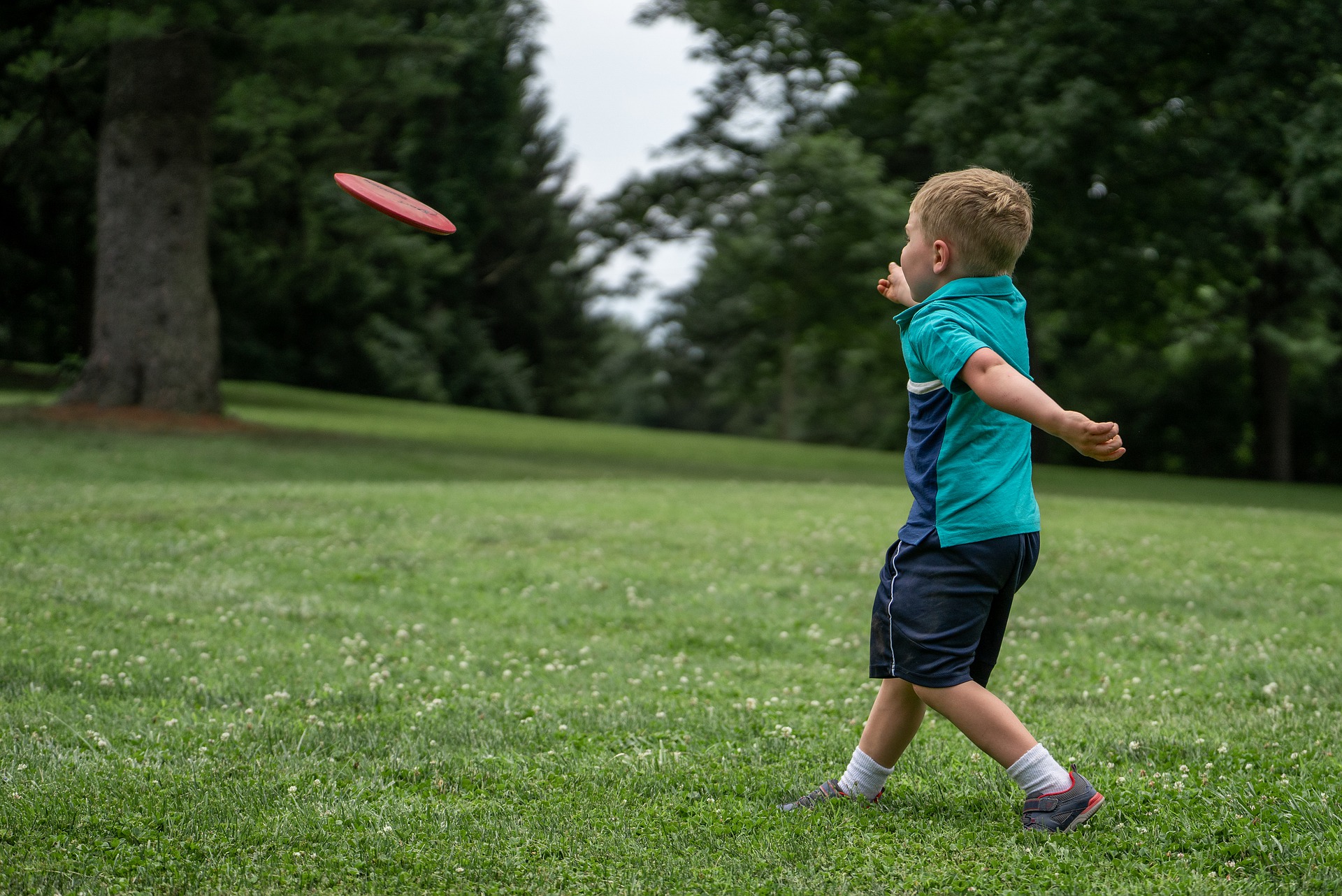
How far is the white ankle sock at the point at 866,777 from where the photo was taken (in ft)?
12.3

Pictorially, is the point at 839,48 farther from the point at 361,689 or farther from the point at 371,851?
the point at 371,851

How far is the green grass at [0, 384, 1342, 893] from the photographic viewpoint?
3.31 metres

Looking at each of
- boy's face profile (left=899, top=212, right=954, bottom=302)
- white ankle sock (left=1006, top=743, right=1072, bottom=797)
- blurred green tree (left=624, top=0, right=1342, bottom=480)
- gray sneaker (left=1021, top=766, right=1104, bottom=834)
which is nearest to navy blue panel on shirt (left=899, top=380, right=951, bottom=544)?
boy's face profile (left=899, top=212, right=954, bottom=302)

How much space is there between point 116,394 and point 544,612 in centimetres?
1411

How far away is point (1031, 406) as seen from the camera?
3059 millimetres

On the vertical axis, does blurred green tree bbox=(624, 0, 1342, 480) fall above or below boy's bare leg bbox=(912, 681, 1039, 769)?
above

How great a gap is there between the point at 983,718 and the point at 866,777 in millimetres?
523

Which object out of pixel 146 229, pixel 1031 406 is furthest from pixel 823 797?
pixel 146 229

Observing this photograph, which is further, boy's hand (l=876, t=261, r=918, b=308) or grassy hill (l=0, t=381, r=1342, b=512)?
grassy hill (l=0, t=381, r=1342, b=512)

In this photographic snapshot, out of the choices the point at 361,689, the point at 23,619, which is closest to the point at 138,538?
the point at 23,619

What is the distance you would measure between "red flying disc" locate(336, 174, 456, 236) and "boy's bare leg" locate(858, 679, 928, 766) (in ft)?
8.20

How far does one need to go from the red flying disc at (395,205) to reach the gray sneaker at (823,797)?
258cm

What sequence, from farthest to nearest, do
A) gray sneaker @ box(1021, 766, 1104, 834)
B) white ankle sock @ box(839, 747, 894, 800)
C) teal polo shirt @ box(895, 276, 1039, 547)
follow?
white ankle sock @ box(839, 747, 894, 800) → gray sneaker @ box(1021, 766, 1104, 834) → teal polo shirt @ box(895, 276, 1039, 547)

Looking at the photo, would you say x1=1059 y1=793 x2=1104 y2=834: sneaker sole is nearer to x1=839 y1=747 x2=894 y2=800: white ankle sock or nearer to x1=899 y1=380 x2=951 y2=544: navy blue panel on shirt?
x1=839 y1=747 x2=894 y2=800: white ankle sock
